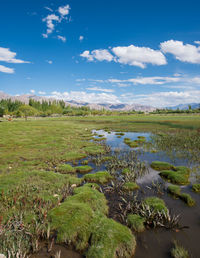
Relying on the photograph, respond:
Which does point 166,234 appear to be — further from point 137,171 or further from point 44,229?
point 137,171

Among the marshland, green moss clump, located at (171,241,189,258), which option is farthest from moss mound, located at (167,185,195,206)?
green moss clump, located at (171,241,189,258)

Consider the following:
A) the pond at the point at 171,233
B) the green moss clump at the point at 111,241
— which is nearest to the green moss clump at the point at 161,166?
the pond at the point at 171,233

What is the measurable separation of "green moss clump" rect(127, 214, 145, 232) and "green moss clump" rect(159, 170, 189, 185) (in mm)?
6878

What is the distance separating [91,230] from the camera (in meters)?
7.52

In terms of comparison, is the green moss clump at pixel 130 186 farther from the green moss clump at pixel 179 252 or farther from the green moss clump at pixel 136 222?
the green moss clump at pixel 179 252

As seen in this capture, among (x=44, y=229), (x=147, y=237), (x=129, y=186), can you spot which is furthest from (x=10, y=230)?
(x=129, y=186)

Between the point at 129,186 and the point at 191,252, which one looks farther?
the point at 129,186

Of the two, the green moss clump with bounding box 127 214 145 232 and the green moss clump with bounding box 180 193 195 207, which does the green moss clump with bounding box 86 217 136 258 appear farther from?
the green moss clump with bounding box 180 193 195 207

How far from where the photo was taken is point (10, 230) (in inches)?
279

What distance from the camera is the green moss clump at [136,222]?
25.8 feet

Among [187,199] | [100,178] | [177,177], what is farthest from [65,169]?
[187,199]

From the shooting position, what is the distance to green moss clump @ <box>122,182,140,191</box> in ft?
40.1

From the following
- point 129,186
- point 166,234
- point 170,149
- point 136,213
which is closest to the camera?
point 166,234

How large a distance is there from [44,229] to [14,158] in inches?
604
